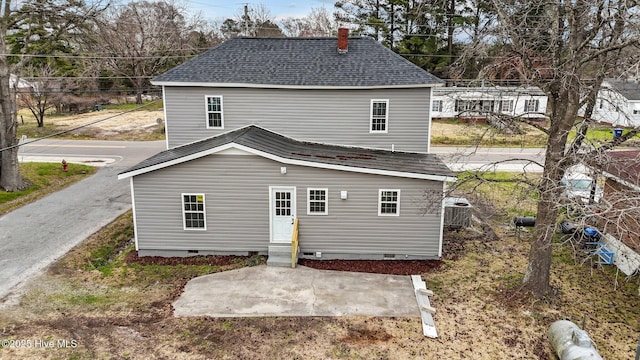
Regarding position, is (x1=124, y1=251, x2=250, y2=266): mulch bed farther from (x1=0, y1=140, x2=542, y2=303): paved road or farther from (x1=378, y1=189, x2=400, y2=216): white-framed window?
(x1=378, y1=189, x2=400, y2=216): white-framed window

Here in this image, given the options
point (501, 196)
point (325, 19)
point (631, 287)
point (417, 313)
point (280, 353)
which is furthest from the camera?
point (325, 19)

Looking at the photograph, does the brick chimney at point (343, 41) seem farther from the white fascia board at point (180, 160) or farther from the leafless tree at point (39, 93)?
the leafless tree at point (39, 93)

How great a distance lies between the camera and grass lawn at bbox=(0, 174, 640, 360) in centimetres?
951

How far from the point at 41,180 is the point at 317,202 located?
55.4 ft

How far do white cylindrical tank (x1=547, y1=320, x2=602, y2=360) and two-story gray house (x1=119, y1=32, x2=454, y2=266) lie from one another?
15.7 feet

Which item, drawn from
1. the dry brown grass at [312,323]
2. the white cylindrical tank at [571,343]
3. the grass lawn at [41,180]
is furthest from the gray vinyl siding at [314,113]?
the grass lawn at [41,180]

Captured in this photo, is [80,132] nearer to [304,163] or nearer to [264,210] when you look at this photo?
[264,210]

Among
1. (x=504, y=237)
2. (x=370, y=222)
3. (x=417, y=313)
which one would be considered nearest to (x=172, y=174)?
(x=370, y=222)

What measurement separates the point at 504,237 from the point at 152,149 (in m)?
24.2

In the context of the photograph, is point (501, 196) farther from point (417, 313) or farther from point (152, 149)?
point (152, 149)

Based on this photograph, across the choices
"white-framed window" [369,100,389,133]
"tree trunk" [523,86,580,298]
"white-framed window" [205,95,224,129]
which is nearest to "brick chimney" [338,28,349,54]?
"white-framed window" [369,100,389,133]

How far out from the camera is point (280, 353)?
30.9 ft

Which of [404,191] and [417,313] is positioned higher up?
[404,191]

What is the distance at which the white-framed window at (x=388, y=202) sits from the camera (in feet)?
44.7
